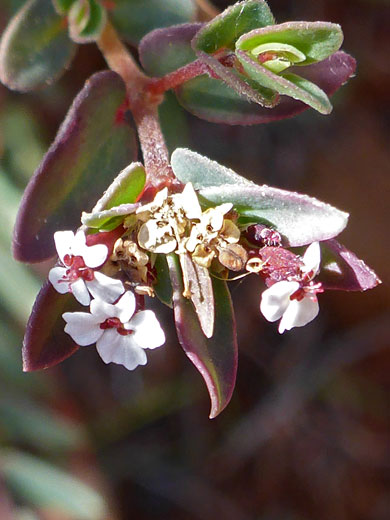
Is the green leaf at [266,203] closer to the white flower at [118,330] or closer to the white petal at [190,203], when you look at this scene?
the white petal at [190,203]

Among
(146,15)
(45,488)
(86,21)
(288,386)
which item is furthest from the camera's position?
(288,386)

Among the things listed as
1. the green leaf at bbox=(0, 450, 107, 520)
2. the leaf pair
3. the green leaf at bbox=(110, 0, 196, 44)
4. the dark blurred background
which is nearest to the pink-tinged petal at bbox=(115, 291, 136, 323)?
the leaf pair

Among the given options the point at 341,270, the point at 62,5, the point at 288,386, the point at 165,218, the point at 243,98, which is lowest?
the point at 288,386

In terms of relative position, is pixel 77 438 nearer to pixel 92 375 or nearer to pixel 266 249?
pixel 92 375

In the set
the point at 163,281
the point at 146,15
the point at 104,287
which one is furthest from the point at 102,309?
the point at 146,15

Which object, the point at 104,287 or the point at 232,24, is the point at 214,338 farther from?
the point at 232,24

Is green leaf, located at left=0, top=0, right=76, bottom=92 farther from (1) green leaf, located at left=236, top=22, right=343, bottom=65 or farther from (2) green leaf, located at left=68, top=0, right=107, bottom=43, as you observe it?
(1) green leaf, located at left=236, top=22, right=343, bottom=65
